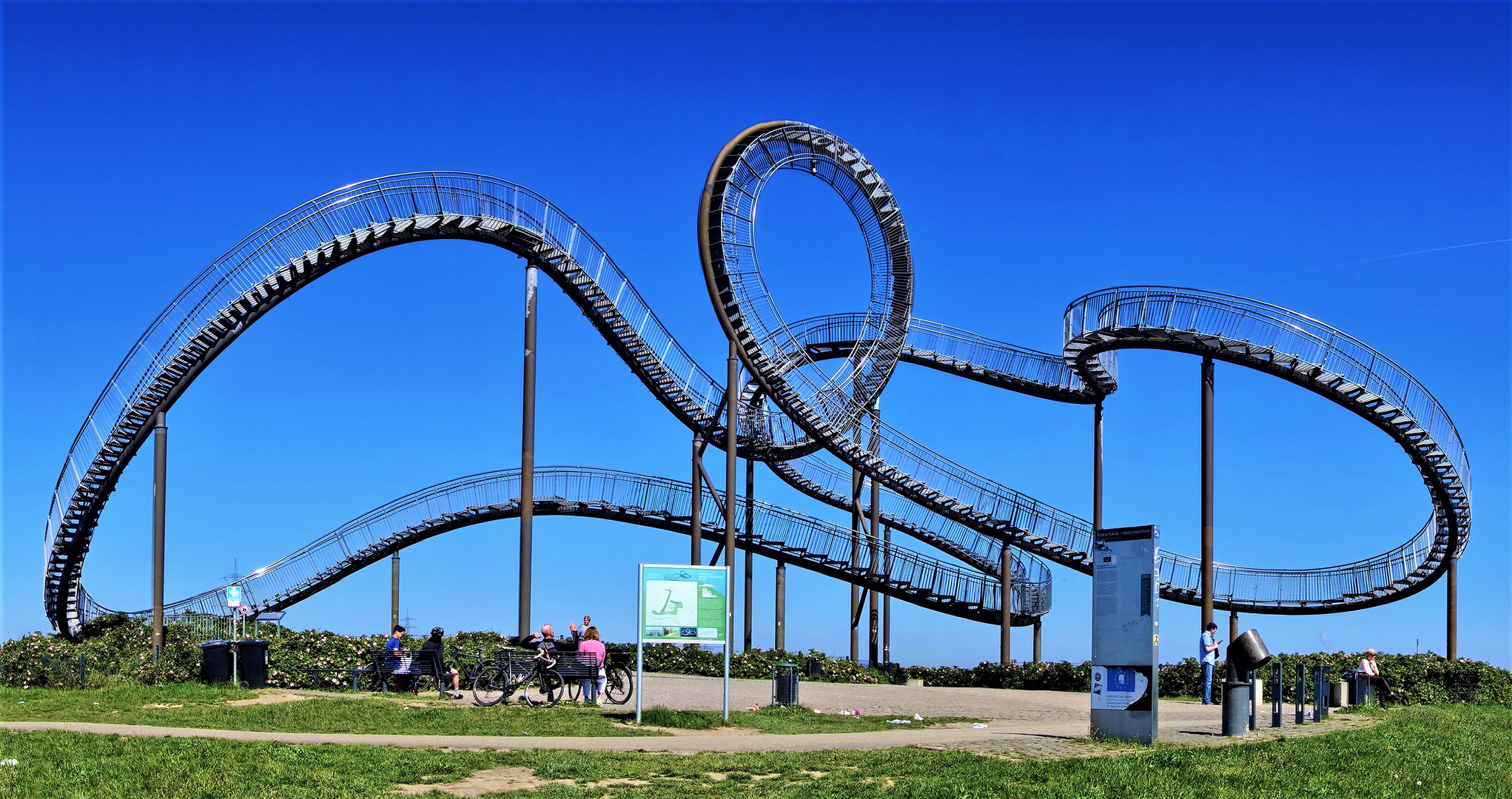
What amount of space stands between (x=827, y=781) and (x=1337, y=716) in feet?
44.0

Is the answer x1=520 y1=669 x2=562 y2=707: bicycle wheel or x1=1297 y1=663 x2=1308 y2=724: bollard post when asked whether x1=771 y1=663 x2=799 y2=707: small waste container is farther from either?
x1=1297 y1=663 x2=1308 y2=724: bollard post

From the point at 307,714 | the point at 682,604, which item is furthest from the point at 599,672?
the point at 307,714

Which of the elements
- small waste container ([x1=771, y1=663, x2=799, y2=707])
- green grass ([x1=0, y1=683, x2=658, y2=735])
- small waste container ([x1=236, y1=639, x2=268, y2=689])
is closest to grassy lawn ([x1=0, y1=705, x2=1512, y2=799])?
green grass ([x1=0, y1=683, x2=658, y2=735])

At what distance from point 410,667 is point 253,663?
2799 mm

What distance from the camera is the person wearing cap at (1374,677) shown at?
2806 cm

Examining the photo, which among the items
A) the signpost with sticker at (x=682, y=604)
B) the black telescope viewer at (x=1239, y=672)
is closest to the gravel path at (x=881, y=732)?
the black telescope viewer at (x=1239, y=672)

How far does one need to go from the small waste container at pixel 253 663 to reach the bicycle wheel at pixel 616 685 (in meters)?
6.17

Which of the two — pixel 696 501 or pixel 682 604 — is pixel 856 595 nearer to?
pixel 696 501

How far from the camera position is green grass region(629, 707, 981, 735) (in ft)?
62.2

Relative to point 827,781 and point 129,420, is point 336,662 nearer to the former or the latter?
point 129,420

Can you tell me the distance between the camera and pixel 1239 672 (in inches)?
747

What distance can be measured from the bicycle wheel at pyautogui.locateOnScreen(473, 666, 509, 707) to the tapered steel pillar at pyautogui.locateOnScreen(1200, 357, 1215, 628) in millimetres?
16584

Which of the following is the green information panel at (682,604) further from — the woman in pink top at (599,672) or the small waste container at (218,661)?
the small waste container at (218,661)

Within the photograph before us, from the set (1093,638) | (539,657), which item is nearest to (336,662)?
(539,657)
